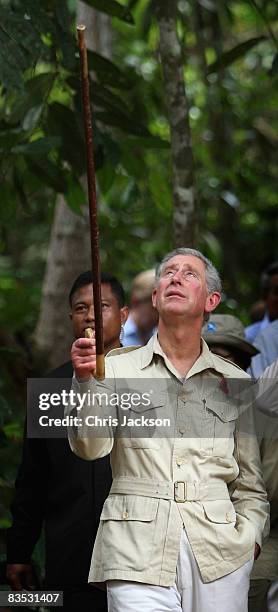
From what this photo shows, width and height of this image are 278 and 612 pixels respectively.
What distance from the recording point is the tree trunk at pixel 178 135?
6145 mm

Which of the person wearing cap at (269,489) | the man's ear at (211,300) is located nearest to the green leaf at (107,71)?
the man's ear at (211,300)

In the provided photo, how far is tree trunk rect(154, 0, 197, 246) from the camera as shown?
614 centimetres

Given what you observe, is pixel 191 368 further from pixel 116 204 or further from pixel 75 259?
pixel 116 204

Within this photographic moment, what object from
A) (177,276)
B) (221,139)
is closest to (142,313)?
(177,276)

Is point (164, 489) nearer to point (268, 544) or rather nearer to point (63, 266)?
point (268, 544)

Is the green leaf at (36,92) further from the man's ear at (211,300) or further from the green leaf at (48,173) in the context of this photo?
the man's ear at (211,300)

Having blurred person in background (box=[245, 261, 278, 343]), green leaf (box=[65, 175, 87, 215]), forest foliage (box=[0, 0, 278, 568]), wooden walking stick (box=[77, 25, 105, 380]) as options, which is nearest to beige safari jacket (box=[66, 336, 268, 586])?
wooden walking stick (box=[77, 25, 105, 380])

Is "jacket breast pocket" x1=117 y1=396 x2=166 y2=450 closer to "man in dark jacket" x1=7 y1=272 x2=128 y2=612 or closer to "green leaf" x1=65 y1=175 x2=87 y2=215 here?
"man in dark jacket" x1=7 y1=272 x2=128 y2=612

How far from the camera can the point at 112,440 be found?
386 centimetres

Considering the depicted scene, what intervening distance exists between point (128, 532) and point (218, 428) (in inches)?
20.9

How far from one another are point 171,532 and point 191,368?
64cm

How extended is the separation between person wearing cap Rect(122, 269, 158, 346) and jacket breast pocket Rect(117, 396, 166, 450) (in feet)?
10.4

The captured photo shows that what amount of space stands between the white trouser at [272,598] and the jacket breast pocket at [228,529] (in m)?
0.61

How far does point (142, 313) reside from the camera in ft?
24.0
